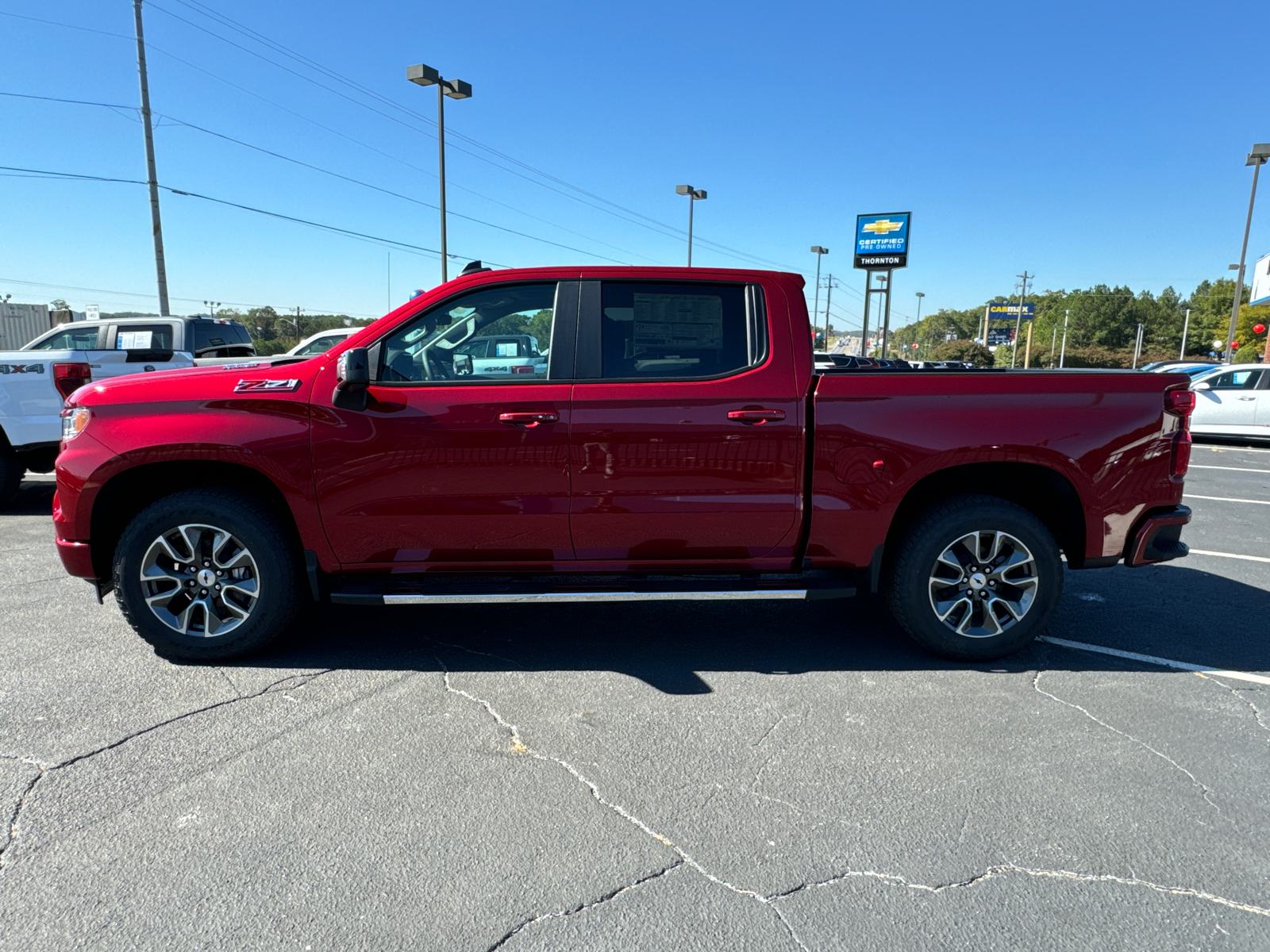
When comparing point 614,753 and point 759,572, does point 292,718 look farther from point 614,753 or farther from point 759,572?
point 759,572

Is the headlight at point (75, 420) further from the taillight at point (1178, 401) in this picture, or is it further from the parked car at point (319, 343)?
the parked car at point (319, 343)

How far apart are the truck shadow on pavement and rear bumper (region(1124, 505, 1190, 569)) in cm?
56

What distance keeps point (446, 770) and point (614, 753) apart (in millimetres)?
649

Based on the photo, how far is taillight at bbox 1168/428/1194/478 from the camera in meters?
4.00

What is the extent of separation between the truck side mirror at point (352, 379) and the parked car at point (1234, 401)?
639 inches

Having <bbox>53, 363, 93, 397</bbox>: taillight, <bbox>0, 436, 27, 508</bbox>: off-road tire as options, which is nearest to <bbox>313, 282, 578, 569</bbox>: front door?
<bbox>53, 363, 93, 397</bbox>: taillight

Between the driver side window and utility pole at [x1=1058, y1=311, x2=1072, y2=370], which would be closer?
the driver side window

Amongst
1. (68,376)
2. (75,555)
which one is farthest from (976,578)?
(68,376)

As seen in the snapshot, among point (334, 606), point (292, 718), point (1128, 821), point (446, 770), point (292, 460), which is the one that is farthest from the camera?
point (334, 606)

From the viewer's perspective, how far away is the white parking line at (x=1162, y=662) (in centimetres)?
398

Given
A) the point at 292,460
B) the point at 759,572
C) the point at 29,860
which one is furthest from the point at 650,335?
the point at 29,860

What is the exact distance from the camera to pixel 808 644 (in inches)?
173

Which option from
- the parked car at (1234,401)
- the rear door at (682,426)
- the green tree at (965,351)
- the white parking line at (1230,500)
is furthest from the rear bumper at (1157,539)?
the green tree at (965,351)

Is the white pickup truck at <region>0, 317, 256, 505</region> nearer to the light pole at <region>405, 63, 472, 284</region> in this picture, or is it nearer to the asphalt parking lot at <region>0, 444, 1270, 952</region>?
the asphalt parking lot at <region>0, 444, 1270, 952</region>
